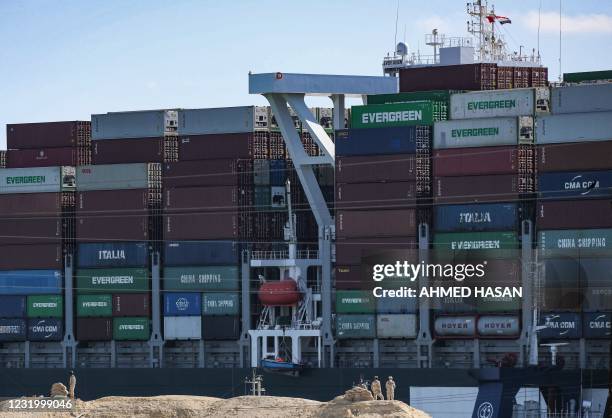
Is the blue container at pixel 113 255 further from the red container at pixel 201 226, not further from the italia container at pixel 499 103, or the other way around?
the italia container at pixel 499 103

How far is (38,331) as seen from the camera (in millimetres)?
82812

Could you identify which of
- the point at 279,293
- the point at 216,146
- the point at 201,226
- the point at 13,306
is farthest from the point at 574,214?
the point at 13,306

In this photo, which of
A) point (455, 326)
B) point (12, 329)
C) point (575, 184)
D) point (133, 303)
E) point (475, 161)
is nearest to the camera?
point (575, 184)

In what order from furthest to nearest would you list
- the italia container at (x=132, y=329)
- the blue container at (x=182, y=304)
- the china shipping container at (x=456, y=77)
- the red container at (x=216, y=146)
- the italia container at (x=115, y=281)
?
the italia container at (x=132, y=329), the italia container at (x=115, y=281), the blue container at (x=182, y=304), the china shipping container at (x=456, y=77), the red container at (x=216, y=146)

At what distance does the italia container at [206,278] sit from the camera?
7825 cm

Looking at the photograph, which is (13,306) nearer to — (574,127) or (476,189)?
(476,189)

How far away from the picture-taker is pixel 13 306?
8238 cm

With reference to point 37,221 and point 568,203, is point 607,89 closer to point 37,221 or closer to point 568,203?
point 568,203

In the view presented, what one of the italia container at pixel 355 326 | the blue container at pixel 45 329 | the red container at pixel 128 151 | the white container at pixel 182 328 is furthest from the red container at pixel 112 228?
the italia container at pixel 355 326

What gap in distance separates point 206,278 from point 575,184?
17.7 meters

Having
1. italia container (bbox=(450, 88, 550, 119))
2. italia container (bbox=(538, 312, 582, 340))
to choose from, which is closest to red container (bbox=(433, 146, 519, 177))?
italia container (bbox=(450, 88, 550, 119))

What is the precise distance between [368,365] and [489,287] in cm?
732

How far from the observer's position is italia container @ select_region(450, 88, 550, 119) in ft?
239

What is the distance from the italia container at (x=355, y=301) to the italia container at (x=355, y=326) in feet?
0.89
